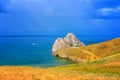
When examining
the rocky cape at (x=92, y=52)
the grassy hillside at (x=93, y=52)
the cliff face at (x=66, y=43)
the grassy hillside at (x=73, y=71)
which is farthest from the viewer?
the cliff face at (x=66, y=43)

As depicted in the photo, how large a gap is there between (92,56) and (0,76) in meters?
89.2

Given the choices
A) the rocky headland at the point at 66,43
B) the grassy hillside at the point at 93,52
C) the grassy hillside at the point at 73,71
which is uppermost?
the rocky headland at the point at 66,43

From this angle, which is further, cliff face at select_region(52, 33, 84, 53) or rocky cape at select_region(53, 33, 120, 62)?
cliff face at select_region(52, 33, 84, 53)

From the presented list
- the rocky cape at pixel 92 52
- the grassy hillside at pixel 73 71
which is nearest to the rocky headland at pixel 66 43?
the rocky cape at pixel 92 52

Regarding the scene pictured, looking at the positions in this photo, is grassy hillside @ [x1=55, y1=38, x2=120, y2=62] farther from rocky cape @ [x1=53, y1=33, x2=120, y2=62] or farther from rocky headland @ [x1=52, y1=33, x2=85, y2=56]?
rocky headland @ [x1=52, y1=33, x2=85, y2=56]

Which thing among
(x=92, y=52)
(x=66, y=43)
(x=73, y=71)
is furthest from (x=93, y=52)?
(x=73, y=71)

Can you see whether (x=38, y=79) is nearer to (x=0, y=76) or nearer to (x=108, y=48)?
(x=0, y=76)

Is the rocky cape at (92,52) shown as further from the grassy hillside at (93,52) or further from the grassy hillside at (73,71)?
the grassy hillside at (73,71)

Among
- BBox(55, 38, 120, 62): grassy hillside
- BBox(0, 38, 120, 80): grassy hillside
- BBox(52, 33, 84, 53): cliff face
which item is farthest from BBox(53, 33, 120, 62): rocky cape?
BBox(0, 38, 120, 80): grassy hillside

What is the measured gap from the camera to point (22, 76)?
30.5 m

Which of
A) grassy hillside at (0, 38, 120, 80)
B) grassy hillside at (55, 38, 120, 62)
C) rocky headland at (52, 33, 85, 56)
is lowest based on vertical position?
grassy hillside at (0, 38, 120, 80)

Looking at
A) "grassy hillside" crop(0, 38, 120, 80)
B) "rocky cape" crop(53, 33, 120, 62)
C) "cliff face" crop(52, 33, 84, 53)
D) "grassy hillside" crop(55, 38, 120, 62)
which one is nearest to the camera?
"grassy hillside" crop(0, 38, 120, 80)

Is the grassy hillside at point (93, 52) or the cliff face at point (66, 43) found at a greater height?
the cliff face at point (66, 43)

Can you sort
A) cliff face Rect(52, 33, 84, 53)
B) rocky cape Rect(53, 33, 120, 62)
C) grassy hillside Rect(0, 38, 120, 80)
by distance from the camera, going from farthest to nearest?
cliff face Rect(52, 33, 84, 53), rocky cape Rect(53, 33, 120, 62), grassy hillside Rect(0, 38, 120, 80)
